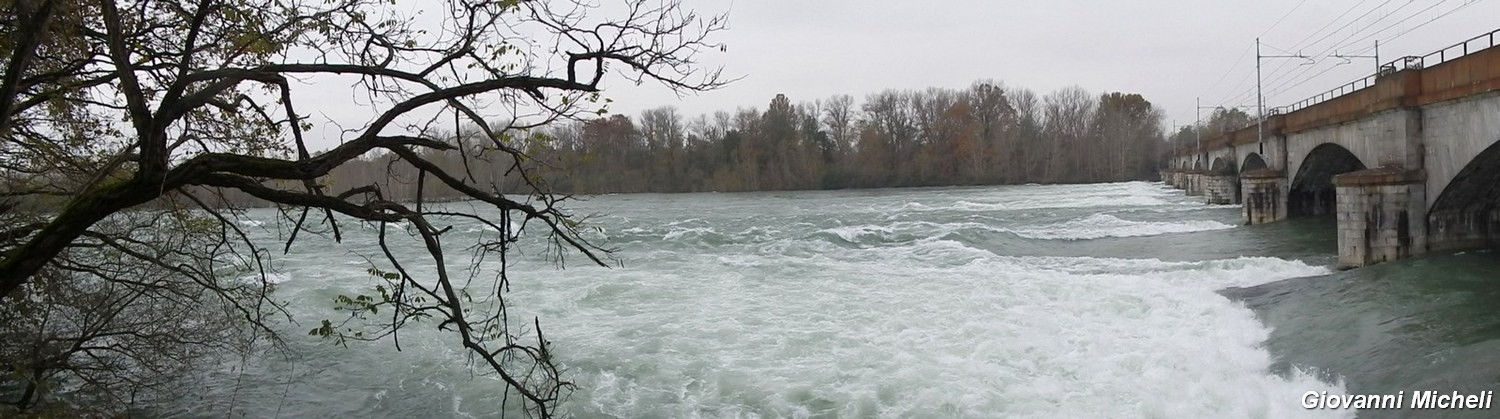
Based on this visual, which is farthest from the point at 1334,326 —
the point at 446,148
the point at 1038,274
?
the point at 446,148

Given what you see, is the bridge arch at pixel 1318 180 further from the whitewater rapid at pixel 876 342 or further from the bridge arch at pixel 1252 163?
the bridge arch at pixel 1252 163

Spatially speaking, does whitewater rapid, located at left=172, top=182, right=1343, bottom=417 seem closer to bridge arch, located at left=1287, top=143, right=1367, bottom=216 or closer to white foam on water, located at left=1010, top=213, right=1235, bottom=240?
white foam on water, located at left=1010, top=213, right=1235, bottom=240

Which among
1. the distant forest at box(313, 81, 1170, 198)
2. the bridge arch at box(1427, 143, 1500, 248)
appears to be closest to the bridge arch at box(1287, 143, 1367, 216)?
the bridge arch at box(1427, 143, 1500, 248)

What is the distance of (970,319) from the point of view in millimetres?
13297

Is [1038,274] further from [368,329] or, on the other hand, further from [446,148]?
[446,148]

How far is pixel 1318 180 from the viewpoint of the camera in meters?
29.7

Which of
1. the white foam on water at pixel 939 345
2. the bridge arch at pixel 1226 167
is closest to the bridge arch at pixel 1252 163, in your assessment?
the bridge arch at pixel 1226 167

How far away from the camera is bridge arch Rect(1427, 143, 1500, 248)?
51.7 ft

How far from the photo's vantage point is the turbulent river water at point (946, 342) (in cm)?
929

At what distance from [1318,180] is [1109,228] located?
7659 mm

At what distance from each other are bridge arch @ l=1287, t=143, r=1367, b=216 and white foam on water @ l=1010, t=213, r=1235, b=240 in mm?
2623

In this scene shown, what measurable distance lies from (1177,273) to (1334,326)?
526cm

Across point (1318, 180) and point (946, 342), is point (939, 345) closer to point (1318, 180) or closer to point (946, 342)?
point (946, 342)

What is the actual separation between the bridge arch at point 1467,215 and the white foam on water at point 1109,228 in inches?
401
